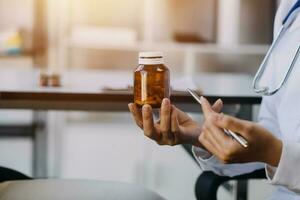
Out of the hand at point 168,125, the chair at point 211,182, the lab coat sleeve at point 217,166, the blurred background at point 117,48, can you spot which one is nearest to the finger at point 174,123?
the hand at point 168,125

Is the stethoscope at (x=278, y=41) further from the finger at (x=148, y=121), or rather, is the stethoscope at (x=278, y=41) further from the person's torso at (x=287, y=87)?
the finger at (x=148, y=121)

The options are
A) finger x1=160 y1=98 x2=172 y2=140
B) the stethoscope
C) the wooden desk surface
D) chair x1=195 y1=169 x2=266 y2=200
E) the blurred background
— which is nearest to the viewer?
finger x1=160 y1=98 x2=172 y2=140

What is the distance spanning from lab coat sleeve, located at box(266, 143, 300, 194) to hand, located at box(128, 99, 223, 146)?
0.48 feet

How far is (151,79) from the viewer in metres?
0.79

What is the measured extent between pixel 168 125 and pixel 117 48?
2073mm

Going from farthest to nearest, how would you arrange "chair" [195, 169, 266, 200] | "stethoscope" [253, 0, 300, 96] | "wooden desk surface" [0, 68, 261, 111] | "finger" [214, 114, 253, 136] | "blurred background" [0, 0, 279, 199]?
"blurred background" [0, 0, 279, 199] < "wooden desk surface" [0, 68, 261, 111] < "chair" [195, 169, 266, 200] < "stethoscope" [253, 0, 300, 96] < "finger" [214, 114, 253, 136]

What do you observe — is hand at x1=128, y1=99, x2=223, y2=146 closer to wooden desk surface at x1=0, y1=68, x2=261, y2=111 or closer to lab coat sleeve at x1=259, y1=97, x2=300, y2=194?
lab coat sleeve at x1=259, y1=97, x2=300, y2=194

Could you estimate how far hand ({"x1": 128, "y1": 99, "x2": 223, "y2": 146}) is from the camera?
2.62ft

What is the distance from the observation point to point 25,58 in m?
2.92

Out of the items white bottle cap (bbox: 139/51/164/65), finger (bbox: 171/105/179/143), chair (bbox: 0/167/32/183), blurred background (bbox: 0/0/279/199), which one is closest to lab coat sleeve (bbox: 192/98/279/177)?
finger (bbox: 171/105/179/143)

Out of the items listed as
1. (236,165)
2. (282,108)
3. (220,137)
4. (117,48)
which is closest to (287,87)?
(282,108)

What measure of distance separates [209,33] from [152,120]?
228 centimetres

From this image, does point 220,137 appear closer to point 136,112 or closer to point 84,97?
point 136,112

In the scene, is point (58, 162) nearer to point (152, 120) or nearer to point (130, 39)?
point (130, 39)
